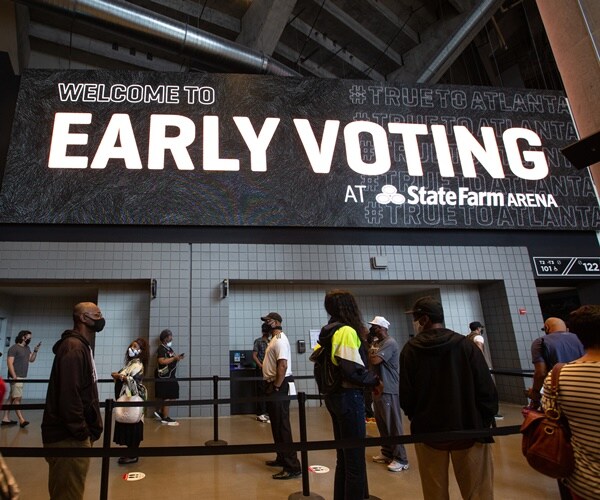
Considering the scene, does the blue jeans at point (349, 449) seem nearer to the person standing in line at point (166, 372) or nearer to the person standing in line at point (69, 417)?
the person standing in line at point (69, 417)

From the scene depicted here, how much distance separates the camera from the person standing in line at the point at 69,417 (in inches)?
97.7

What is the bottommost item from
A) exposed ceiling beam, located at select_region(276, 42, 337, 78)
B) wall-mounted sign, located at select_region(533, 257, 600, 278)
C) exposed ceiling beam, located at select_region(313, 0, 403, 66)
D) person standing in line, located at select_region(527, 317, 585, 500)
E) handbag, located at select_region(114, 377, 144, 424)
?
handbag, located at select_region(114, 377, 144, 424)

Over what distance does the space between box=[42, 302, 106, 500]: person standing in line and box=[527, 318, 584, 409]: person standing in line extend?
3.97 metres

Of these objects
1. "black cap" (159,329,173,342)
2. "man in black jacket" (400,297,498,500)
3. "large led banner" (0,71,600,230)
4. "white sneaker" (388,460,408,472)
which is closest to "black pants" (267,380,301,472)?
"white sneaker" (388,460,408,472)

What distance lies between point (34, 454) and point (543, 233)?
1007 cm

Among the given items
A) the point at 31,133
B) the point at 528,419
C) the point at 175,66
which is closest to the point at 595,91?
the point at 528,419

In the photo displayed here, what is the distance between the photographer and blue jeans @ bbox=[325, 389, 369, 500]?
106 inches

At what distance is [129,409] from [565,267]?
9217mm

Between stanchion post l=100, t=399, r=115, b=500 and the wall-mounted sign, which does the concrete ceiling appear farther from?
stanchion post l=100, t=399, r=115, b=500

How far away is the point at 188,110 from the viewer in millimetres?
8461

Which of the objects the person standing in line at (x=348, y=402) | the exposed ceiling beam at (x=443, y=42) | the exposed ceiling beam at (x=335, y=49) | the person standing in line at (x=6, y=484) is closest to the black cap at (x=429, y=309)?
the person standing in line at (x=348, y=402)

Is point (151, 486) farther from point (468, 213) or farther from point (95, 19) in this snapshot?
point (95, 19)

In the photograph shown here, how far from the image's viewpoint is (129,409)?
4.18 metres

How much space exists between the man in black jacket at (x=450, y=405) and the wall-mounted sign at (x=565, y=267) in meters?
7.91
